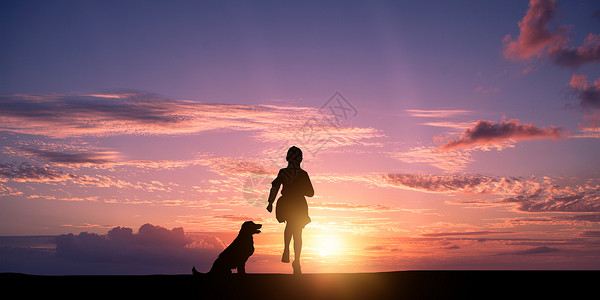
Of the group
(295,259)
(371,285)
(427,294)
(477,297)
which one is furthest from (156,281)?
(477,297)

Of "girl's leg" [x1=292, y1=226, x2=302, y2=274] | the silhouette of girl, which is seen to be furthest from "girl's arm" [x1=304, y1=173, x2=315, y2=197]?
"girl's leg" [x1=292, y1=226, x2=302, y2=274]

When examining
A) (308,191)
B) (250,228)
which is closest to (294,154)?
(308,191)

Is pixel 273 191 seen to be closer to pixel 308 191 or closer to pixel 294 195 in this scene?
pixel 294 195

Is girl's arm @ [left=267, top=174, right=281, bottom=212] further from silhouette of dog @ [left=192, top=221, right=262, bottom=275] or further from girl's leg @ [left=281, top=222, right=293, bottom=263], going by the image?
silhouette of dog @ [left=192, top=221, right=262, bottom=275]

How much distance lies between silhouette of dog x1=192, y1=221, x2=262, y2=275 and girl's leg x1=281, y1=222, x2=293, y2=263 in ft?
3.56

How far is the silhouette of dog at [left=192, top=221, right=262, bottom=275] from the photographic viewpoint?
36.9ft

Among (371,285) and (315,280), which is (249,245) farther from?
(371,285)

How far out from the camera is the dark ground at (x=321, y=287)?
9.32 meters

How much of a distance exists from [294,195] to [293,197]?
5 cm

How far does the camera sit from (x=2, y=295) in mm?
9539

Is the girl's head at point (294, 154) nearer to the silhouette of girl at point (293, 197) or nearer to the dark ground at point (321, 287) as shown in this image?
the silhouette of girl at point (293, 197)

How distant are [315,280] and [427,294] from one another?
3281 millimetres

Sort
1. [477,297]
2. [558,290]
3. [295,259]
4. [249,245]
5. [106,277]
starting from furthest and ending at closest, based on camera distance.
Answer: [106,277], [295,259], [249,245], [558,290], [477,297]

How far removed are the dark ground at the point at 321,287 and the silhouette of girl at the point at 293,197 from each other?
1044mm
